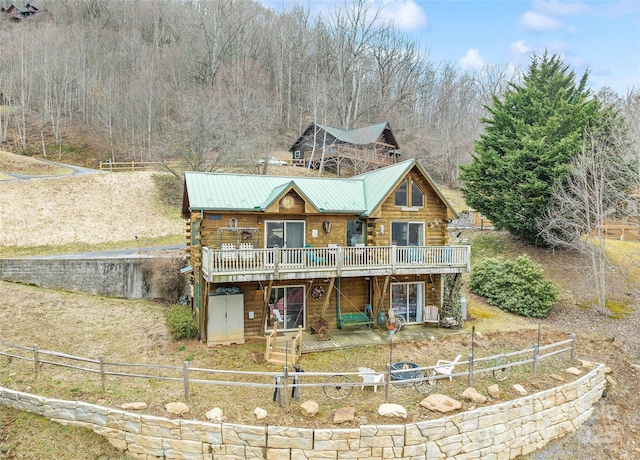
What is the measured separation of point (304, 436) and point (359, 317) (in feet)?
28.0

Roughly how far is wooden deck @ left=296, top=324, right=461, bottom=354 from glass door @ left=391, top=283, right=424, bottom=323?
56 cm

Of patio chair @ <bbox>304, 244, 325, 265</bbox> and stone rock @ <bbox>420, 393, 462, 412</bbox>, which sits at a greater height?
patio chair @ <bbox>304, 244, 325, 265</bbox>

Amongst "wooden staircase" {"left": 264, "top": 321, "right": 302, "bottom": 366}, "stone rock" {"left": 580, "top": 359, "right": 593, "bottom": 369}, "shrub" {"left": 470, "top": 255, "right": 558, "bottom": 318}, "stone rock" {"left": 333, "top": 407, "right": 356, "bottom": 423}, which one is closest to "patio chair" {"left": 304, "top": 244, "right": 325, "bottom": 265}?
"wooden staircase" {"left": 264, "top": 321, "right": 302, "bottom": 366}

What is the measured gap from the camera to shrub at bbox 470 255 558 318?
18984 mm

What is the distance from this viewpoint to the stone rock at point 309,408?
31.1 ft

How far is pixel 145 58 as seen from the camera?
48.9m

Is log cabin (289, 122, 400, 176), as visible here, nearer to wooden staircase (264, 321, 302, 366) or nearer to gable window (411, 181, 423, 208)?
gable window (411, 181, 423, 208)

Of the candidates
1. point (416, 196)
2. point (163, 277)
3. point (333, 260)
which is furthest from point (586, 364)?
point (163, 277)

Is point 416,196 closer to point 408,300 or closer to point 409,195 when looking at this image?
point 409,195

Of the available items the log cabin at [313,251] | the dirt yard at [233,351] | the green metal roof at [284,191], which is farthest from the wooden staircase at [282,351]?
the green metal roof at [284,191]

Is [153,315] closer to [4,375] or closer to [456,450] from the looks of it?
[4,375]

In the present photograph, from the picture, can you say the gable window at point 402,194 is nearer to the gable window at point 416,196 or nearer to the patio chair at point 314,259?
the gable window at point 416,196

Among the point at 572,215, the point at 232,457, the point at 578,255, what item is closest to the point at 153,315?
the point at 232,457

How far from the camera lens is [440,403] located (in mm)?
9977
